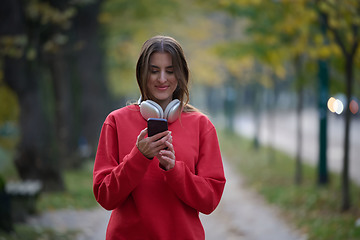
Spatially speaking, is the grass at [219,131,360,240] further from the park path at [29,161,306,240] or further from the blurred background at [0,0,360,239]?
the park path at [29,161,306,240]

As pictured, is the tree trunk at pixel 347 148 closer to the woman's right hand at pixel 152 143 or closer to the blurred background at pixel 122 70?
the blurred background at pixel 122 70

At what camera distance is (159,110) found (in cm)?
231

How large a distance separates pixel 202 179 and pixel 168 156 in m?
0.26

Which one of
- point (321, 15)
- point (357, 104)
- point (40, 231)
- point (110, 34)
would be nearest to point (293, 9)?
point (321, 15)

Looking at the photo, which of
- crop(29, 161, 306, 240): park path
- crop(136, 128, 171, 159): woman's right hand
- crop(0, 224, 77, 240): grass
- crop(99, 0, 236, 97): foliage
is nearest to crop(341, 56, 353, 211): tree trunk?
crop(29, 161, 306, 240): park path

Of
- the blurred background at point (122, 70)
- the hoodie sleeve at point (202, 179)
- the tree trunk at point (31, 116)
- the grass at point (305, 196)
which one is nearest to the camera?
the hoodie sleeve at point (202, 179)

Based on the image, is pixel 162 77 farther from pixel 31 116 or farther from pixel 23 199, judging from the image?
pixel 31 116

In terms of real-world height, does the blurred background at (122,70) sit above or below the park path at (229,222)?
above

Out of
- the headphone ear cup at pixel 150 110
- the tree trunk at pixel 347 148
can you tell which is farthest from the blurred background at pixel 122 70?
the headphone ear cup at pixel 150 110

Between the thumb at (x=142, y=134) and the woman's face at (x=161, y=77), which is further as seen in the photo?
the woman's face at (x=161, y=77)

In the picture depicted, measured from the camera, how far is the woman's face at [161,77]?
2416mm

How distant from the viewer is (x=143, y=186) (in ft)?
7.66

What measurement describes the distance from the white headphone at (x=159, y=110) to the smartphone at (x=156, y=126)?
0.48ft

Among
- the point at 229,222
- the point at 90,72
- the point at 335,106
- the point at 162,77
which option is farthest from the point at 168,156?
the point at 335,106
